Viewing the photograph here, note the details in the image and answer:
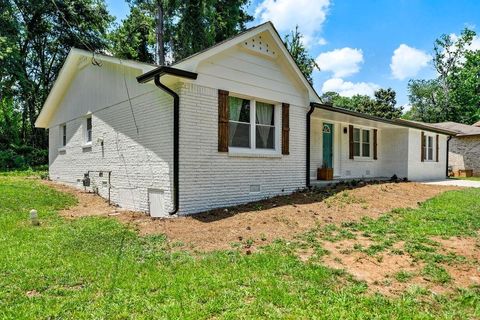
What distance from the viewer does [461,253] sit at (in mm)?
5012

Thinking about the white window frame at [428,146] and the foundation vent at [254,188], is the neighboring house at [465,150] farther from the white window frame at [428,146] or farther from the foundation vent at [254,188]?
the foundation vent at [254,188]

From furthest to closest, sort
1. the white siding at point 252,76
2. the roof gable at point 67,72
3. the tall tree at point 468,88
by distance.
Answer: the tall tree at point 468,88
the roof gable at point 67,72
the white siding at point 252,76

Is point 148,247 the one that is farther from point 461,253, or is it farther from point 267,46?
point 267,46

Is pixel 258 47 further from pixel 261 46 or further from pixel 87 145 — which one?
pixel 87 145

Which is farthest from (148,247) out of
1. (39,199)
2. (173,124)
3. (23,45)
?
(23,45)

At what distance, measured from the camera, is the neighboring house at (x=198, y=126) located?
25.3 feet

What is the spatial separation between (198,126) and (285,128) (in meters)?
3.17

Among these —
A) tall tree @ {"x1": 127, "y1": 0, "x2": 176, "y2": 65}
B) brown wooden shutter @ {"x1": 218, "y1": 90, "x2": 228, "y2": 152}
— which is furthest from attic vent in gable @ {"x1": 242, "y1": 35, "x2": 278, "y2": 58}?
tall tree @ {"x1": 127, "y1": 0, "x2": 176, "y2": 65}

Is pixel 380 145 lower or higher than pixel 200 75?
lower

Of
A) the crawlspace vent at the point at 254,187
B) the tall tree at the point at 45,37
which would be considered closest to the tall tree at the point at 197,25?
the tall tree at the point at 45,37

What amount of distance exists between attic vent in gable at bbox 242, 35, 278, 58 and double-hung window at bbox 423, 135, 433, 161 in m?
12.0

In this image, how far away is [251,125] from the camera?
30.4 ft

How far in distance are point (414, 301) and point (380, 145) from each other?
14.4 metres

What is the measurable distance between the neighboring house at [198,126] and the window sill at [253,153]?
35mm
